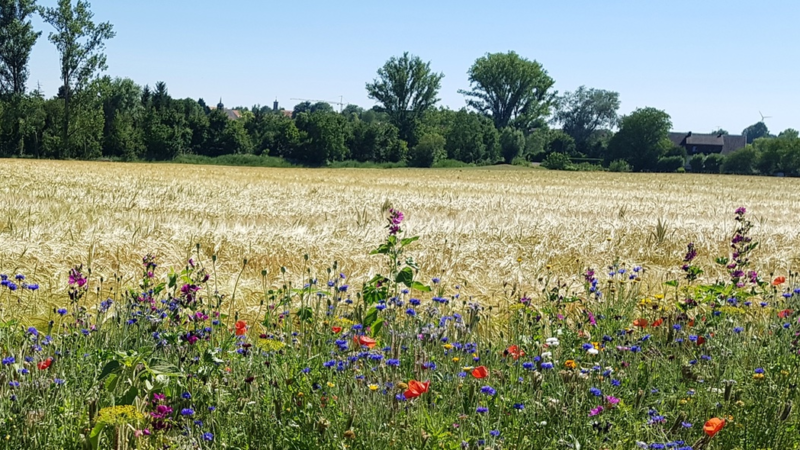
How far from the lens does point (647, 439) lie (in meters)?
2.74

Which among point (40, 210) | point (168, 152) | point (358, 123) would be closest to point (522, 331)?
point (40, 210)

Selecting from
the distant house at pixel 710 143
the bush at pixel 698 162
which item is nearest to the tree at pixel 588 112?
the distant house at pixel 710 143

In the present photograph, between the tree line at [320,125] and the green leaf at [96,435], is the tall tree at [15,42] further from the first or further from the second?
the green leaf at [96,435]

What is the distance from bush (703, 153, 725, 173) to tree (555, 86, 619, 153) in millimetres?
51721

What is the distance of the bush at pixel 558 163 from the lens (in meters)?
76.2

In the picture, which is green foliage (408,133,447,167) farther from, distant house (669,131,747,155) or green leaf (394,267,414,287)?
distant house (669,131,747,155)

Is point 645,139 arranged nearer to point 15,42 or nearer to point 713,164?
point 713,164

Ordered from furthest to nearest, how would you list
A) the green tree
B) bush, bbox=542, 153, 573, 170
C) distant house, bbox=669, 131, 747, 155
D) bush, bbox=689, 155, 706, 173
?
distant house, bbox=669, 131, 747, 155 → the green tree → bush, bbox=689, 155, 706, 173 → bush, bbox=542, 153, 573, 170

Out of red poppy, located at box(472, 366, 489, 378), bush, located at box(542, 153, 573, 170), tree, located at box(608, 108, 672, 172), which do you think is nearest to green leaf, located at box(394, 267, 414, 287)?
red poppy, located at box(472, 366, 489, 378)

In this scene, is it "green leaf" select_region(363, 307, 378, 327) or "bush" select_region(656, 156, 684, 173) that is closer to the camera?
"green leaf" select_region(363, 307, 378, 327)

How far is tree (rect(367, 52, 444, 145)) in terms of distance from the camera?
8512 cm

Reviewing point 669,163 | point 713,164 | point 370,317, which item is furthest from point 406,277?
point 713,164

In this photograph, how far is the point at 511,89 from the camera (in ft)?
335

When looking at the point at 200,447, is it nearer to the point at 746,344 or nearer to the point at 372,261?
the point at 746,344
